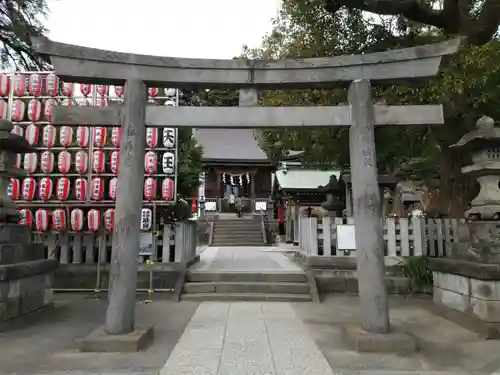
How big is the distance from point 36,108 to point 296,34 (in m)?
6.92

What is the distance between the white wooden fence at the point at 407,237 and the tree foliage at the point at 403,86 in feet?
2.72

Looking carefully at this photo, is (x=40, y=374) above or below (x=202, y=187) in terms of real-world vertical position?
below

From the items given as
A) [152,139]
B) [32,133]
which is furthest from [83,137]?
[152,139]

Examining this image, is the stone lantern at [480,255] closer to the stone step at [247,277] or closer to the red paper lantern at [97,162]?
the stone step at [247,277]

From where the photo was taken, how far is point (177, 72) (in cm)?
564

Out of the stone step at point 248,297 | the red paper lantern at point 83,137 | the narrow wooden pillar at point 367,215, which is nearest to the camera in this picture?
the narrow wooden pillar at point 367,215

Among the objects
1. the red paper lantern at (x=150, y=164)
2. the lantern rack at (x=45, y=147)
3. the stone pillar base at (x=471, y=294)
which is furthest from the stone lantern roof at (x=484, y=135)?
the red paper lantern at (x=150, y=164)

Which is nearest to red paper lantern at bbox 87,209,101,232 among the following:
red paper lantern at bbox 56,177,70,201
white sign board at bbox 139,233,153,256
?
red paper lantern at bbox 56,177,70,201

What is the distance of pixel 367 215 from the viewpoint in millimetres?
5352

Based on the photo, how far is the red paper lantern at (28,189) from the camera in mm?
9180

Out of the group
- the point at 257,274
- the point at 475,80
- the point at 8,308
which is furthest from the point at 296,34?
the point at 8,308

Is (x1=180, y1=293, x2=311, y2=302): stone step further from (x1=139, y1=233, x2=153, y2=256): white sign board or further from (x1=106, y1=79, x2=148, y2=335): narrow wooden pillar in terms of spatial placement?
(x1=106, y1=79, x2=148, y2=335): narrow wooden pillar

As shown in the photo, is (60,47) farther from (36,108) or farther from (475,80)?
(475,80)

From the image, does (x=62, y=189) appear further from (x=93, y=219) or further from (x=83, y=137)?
(x=83, y=137)
